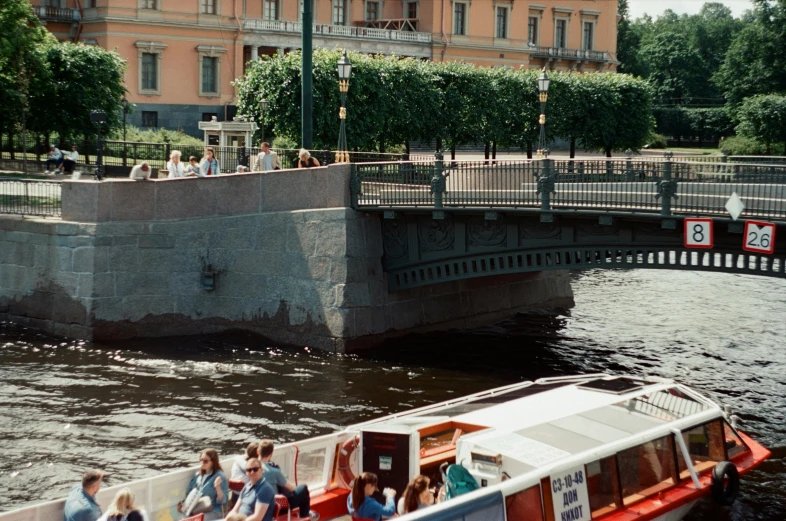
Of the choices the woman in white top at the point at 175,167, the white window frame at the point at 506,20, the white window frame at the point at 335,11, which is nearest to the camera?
the woman in white top at the point at 175,167

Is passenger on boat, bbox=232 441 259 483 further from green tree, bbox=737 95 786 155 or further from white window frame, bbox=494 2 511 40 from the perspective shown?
white window frame, bbox=494 2 511 40

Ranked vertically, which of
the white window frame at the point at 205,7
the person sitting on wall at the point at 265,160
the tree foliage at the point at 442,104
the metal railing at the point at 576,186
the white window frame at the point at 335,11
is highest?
the white window frame at the point at 335,11

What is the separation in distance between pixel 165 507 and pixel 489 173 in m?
12.9

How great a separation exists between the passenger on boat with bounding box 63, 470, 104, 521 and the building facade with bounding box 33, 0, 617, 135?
44.7 metres

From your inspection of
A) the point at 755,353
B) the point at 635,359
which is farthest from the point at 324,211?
the point at 755,353

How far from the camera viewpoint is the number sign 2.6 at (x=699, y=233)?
20.5m

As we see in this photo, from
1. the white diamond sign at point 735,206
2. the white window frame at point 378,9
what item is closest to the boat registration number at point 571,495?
the white diamond sign at point 735,206

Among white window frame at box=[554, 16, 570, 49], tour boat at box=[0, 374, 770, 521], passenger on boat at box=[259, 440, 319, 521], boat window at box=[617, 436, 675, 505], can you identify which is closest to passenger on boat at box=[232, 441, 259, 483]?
passenger on boat at box=[259, 440, 319, 521]

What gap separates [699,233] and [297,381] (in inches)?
323

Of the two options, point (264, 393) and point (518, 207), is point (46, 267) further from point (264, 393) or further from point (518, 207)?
point (518, 207)

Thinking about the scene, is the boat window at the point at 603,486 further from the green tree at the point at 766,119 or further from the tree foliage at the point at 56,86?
the green tree at the point at 766,119

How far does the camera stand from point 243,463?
13.5 metres

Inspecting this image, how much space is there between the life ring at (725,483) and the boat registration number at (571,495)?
239 cm

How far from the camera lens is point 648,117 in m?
60.6
